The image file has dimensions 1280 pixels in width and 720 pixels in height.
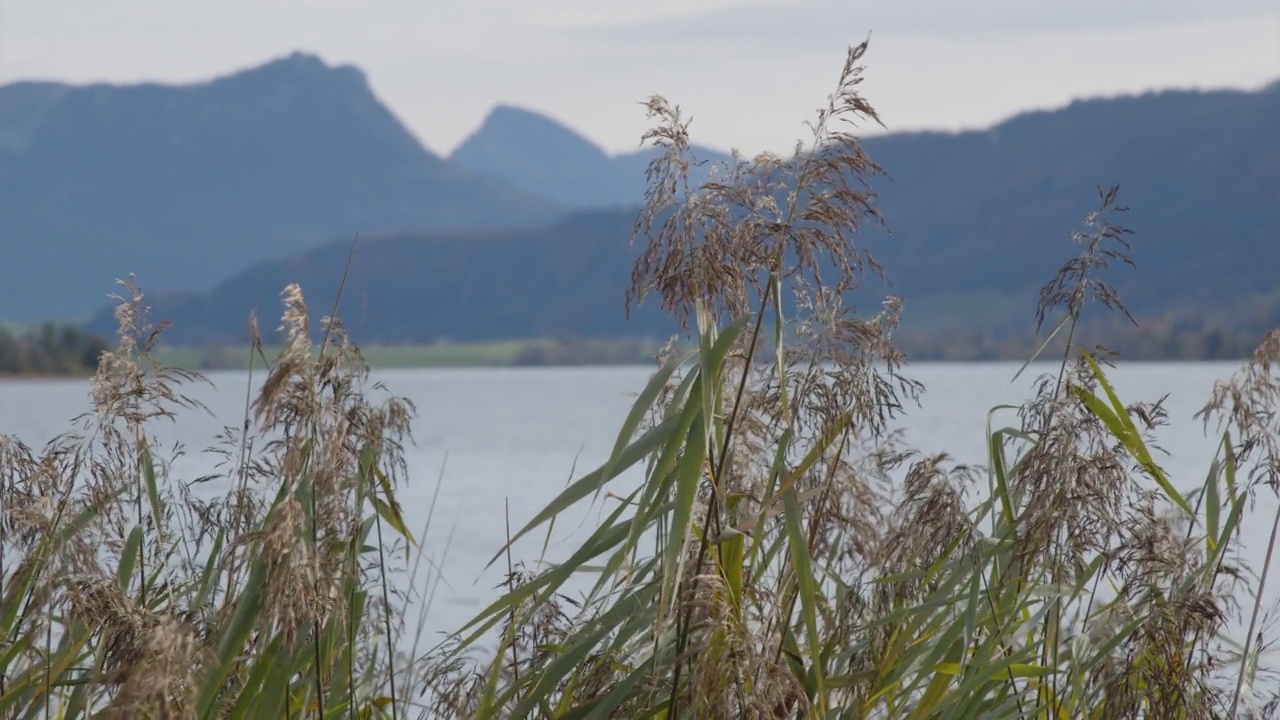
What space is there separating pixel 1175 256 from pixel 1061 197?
99.1 feet

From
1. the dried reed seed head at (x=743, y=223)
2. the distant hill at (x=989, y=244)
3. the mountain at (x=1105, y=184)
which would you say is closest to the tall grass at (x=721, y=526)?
the dried reed seed head at (x=743, y=223)

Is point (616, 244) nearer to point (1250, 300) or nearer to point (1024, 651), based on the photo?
point (1250, 300)

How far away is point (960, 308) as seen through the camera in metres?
120

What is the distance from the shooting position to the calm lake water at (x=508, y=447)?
9820 mm

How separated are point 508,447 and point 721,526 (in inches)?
1002

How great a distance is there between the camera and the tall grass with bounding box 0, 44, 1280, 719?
2.01 m

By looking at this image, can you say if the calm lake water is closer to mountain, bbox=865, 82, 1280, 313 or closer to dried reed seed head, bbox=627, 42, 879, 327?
dried reed seed head, bbox=627, 42, 879, 327

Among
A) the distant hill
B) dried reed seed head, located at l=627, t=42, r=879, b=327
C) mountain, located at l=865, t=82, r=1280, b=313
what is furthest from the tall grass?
mountain, located at l=865, t=82, r=1280, b=313

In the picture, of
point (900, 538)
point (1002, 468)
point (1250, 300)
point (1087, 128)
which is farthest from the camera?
point (1087, 128)

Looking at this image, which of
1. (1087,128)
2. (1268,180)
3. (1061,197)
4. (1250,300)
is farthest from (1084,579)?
(1087,128)

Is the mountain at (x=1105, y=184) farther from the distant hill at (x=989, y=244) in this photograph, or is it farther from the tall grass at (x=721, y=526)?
the tall grass at (x=721, y=526)

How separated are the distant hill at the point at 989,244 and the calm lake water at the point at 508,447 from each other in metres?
62.7

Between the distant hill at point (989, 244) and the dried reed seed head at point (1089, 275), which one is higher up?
the distant hill at point (989, 244)

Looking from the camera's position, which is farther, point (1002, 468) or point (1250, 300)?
point (1250, 300)
